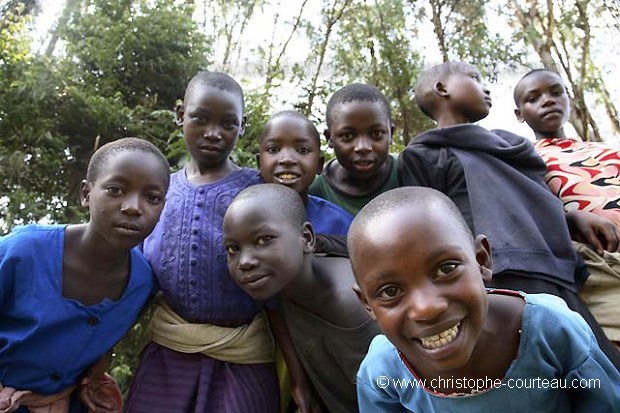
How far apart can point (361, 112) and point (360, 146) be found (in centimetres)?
A: 15

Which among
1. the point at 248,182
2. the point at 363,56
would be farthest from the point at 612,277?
the point at 363,56

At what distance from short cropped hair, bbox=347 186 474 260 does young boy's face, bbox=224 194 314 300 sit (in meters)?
0.56

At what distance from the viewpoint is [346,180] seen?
2.45 metres

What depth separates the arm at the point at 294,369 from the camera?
202 centimetres

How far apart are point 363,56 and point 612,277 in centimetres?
433

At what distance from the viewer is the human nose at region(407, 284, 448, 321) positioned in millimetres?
1229

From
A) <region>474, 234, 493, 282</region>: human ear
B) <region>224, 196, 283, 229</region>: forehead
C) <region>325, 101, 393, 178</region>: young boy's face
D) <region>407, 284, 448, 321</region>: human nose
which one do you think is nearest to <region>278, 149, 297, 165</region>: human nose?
<region>325, 101, 393, 178</region>: young boy's face

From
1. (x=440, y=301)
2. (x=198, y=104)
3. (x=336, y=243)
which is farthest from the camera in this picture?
(x=198, y=104)

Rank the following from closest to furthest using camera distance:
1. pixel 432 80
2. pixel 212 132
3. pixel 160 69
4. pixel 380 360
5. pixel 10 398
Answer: pixel 380 360
pixel 10 398
pixel 212 132
pixel 432 80
pixel 160 69

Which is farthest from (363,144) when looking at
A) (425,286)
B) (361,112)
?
(425,286)

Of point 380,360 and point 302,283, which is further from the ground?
point 302,283

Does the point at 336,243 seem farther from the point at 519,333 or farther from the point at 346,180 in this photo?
the point at 519,333

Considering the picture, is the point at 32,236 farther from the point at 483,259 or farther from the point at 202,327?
the point at 483,259

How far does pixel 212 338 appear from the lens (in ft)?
6.77
